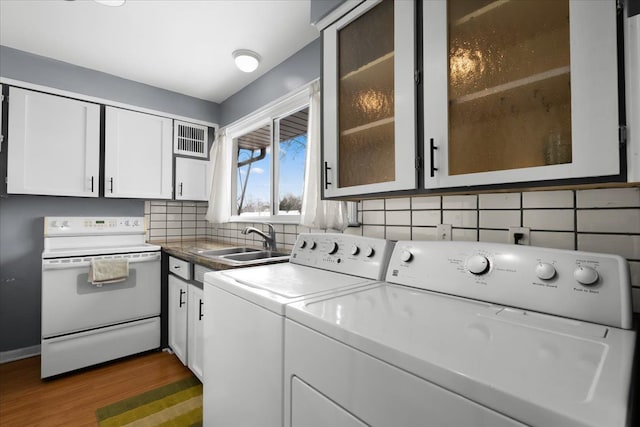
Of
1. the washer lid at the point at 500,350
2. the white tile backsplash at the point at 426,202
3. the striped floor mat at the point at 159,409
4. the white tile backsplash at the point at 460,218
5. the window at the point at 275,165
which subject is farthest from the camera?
the window at the point at 275,165

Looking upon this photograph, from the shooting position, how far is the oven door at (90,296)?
6.98 ft

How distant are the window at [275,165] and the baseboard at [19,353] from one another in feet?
6.54

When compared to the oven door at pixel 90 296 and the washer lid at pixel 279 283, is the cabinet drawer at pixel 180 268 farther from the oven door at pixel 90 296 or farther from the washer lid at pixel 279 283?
the washer lid at pixel 279 283

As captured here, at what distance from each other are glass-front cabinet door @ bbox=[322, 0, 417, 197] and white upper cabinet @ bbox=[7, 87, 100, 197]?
219 centimetres

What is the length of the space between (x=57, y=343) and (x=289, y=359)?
2238 millimetres

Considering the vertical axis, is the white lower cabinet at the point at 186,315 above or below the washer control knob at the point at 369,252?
below

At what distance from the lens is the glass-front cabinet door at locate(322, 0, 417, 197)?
46.4 inches

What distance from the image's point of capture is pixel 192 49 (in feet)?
7.54

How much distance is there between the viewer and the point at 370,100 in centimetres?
137

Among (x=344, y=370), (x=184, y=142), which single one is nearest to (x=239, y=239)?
(x=184, y=142)

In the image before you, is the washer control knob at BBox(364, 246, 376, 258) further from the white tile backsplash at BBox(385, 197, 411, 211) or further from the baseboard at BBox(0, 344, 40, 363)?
the baseboard at BBox(0, 344, 40, 363)

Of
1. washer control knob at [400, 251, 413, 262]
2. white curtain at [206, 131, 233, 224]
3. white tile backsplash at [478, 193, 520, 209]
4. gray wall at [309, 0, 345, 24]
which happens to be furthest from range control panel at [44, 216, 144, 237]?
white tile backsplash at [478, 193, 520, 209]

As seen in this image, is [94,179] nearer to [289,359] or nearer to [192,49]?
[192,49]

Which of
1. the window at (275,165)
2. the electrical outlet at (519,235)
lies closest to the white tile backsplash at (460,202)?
the electrical outlet at (519,235)
